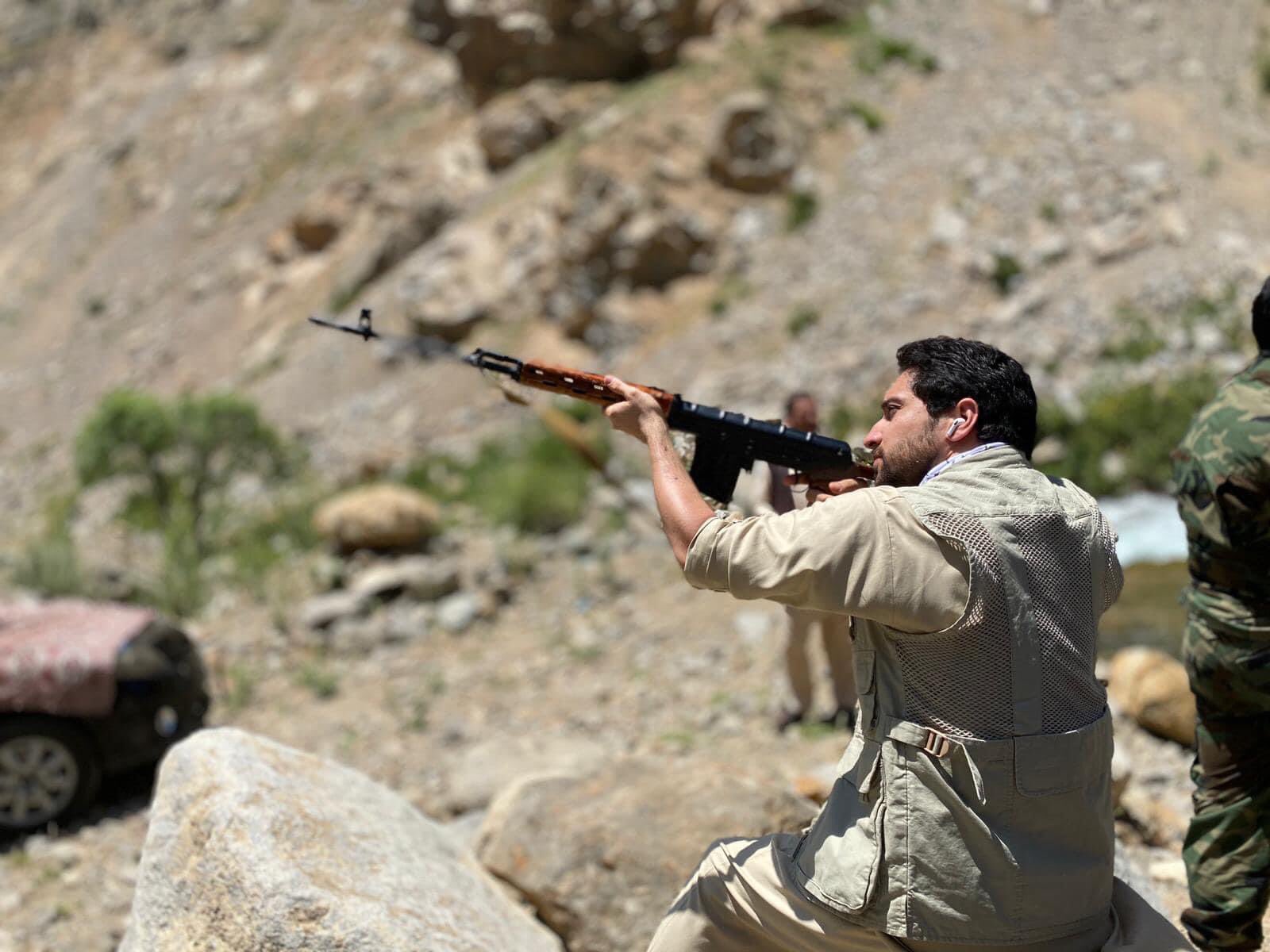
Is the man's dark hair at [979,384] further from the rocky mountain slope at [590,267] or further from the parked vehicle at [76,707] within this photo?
the parked vehicle at [76,707]

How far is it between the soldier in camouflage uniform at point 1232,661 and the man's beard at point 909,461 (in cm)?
116

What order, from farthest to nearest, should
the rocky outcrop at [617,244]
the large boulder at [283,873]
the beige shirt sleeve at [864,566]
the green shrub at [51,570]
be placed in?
the rocky outcrop at [617,244] < the green shrub at [51,570] < the large boulder at [283,873] < the beige shirt sleeve at [864,566]

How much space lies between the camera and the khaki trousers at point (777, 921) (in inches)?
73.0

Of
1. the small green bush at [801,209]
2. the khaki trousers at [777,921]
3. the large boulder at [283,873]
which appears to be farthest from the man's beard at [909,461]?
the small green bush at [801,209]

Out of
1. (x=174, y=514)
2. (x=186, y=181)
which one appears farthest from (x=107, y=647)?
(x=186, y=181)

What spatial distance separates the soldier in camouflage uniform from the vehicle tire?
15.1 feet

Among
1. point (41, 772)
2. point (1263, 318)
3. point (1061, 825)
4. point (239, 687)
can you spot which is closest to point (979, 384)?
point (1061, 825)

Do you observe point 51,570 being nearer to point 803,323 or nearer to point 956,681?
point 803,323

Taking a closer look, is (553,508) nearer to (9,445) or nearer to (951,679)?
(951,679)

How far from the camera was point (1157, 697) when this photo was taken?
5113mm

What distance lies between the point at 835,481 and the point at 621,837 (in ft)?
4.96

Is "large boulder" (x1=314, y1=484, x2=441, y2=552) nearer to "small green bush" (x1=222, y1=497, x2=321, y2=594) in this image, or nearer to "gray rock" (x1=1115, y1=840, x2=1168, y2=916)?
"small green bush" (x1=222, y1=497, x2=321, y2=594)

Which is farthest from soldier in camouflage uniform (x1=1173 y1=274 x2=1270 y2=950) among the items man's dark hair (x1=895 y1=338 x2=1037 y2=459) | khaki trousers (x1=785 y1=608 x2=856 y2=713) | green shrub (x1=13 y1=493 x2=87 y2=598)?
green shrub (x1=13 y1=493 x2=87 y2=598)

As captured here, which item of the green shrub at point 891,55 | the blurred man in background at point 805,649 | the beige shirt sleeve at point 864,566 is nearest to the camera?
the beige shirt sleeve at point 864,566
